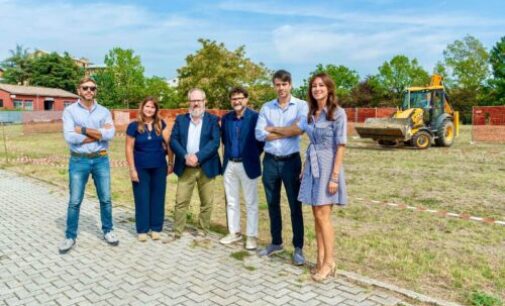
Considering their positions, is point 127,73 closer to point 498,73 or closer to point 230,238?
point 498,73

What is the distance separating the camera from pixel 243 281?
418 centimetres

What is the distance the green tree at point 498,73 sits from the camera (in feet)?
155

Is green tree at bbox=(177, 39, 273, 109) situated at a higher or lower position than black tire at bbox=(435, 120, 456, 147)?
higher

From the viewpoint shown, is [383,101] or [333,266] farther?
[383,101]

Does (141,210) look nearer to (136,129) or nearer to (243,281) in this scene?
(136,129)

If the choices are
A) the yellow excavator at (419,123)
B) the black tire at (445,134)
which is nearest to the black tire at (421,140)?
the yellow excavator at (419,123)

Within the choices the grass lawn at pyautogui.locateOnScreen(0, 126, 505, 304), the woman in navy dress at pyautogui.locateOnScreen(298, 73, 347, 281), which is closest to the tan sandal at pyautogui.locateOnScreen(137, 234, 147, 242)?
the grass lawn at pyautogui.locateOnScreen(0, 126, 505, 304)

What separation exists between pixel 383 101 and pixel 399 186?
154ft

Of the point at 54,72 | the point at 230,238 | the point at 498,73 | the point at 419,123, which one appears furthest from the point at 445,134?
the point at 54,72

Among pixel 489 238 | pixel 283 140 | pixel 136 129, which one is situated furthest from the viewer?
pixel 489 238

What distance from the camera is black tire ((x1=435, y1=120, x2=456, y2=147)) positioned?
1738cm

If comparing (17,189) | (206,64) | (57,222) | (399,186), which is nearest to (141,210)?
(57,222)

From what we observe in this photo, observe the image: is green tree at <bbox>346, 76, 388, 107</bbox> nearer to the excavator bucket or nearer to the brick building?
the excavator bucket

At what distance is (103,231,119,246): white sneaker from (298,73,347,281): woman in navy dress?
247cm
